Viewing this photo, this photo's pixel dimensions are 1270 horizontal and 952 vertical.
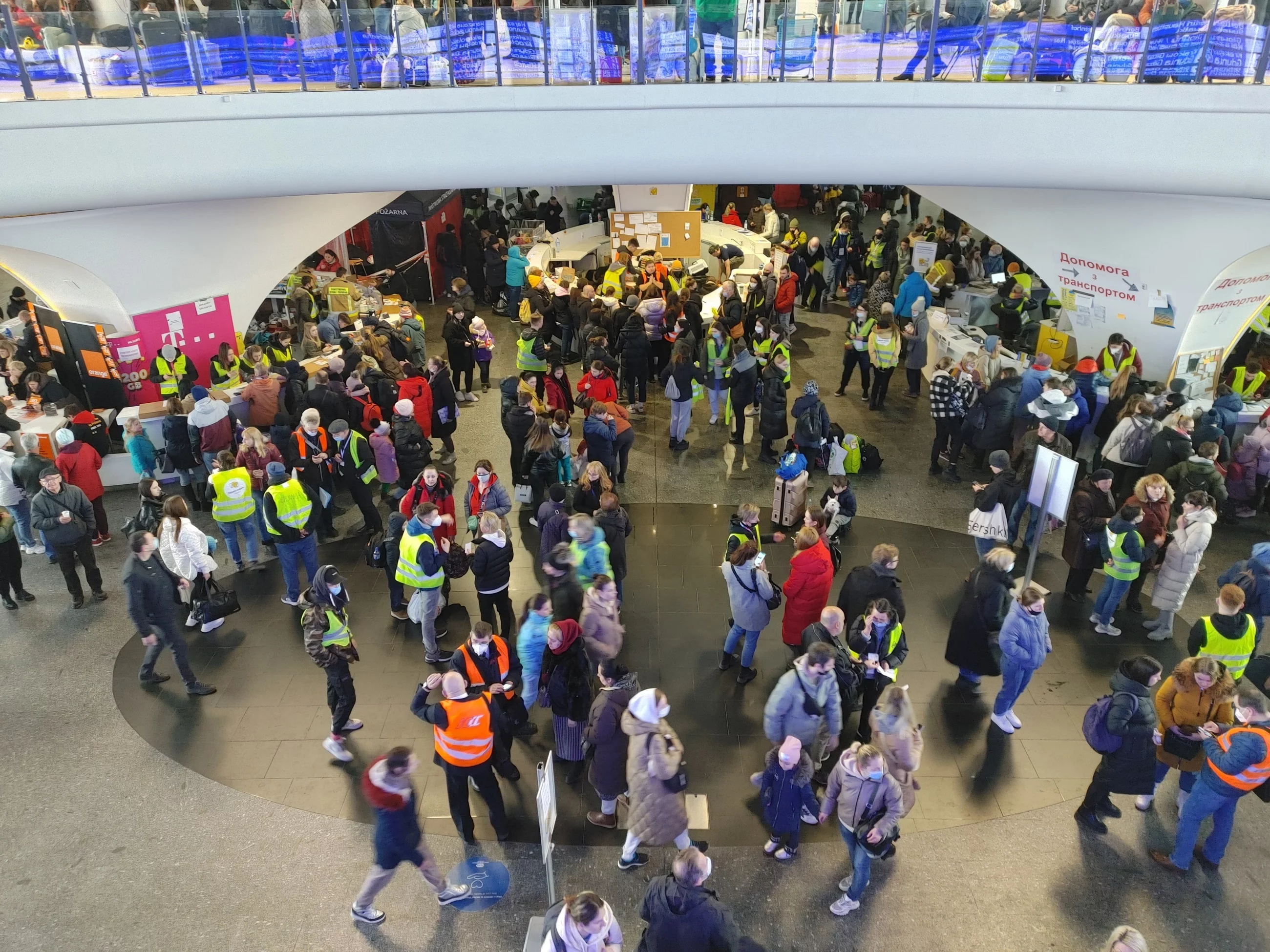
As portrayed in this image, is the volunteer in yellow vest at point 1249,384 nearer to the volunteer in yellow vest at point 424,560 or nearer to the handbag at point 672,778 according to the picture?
the handbag at point 672,778

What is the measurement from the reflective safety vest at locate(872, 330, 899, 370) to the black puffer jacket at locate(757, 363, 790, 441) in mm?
1772

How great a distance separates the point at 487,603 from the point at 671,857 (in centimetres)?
258

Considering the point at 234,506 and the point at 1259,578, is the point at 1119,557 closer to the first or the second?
the point at 1259,578

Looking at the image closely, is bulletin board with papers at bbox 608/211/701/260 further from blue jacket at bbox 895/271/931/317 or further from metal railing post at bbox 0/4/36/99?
metal railing post at bbox 0/4/36/99

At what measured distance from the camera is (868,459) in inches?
435

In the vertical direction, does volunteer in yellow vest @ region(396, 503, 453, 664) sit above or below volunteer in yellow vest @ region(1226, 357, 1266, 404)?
above

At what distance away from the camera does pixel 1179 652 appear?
796cm

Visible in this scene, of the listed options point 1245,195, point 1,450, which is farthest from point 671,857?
point 1245,195

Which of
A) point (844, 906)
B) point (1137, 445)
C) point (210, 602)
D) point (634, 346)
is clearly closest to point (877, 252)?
point (634, 346)

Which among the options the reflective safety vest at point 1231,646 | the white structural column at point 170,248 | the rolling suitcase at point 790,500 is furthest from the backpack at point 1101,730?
the white structural column at point 170,248

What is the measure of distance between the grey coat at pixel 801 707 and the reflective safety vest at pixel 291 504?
171 inches

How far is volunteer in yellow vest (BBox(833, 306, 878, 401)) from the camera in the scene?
40.3 ft

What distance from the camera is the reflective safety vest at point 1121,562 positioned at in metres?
7.62

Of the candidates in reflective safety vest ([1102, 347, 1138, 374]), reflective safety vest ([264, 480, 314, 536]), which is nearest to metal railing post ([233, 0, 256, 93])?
reflective safety vest ([264, 480, 314, 536])
